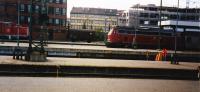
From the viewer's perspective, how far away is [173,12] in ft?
500

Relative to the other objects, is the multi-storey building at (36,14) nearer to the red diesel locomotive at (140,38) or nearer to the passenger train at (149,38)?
the red diesel locomotive at (140,38)

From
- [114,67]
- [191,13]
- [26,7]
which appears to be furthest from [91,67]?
[191,13]

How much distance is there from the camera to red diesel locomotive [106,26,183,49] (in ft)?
205

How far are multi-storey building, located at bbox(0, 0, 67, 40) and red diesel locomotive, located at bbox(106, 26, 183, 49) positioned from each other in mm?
27818

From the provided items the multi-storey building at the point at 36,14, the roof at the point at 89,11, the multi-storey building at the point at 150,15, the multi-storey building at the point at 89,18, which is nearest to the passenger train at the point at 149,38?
the multi-storey building at the point at 36,14

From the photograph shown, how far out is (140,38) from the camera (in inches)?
2512

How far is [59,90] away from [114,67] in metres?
9.60

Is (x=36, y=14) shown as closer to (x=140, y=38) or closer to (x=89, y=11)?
(x=140, y=38)

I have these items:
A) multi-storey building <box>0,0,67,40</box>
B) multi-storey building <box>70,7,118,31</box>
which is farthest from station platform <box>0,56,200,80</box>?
multi-storey building <box>70,7,118,31</box>

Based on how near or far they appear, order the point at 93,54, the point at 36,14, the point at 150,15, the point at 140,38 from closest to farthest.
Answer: the point at 93,54 → the point at 140,38 → the point at 36,14 → the point at 150,15

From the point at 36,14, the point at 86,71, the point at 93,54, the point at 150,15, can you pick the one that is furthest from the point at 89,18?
the point at 86,71

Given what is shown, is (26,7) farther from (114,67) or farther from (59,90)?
(59,90)

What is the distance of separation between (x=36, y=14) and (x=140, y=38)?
140ft

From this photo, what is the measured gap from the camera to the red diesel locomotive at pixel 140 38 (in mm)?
62469
